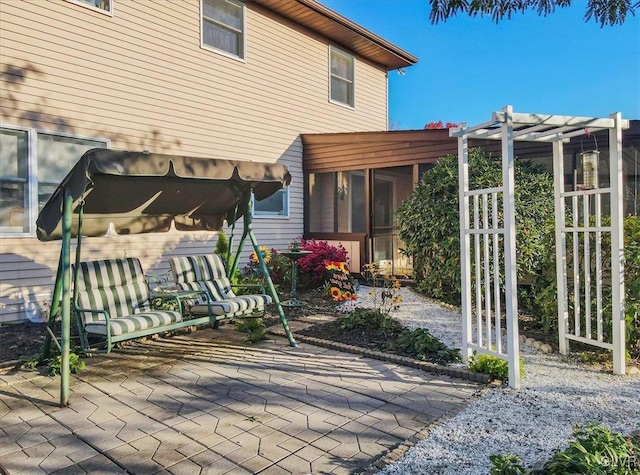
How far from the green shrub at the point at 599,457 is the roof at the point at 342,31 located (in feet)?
29.5

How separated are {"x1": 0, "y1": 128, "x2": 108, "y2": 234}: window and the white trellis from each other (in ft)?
17.6

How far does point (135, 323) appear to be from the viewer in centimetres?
410

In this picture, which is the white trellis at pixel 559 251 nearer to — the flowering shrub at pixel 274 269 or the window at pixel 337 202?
the flowering shrub at pixel 274 269

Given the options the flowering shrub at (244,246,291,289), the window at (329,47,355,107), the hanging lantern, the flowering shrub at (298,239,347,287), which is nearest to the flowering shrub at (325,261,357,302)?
the flowering shrub at (298,239,347,287)

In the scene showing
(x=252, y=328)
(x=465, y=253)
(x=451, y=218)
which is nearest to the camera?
(x=465, y=253)

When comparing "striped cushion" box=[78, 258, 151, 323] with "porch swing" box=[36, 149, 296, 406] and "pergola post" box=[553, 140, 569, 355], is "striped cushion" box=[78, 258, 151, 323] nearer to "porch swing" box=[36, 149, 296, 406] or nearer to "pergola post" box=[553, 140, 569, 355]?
"porch swing" box=[36, 149, 296, 406]

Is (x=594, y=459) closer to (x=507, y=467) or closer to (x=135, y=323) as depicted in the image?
(x=507, y=467)

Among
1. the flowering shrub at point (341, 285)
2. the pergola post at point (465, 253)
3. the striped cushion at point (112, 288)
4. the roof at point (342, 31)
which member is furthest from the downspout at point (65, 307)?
the roof at point (342, 31)

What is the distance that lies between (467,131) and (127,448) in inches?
141

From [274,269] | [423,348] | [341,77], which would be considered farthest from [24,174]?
[341,77]

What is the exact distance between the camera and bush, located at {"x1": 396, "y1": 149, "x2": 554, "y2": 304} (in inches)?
250

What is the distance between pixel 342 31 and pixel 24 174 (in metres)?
7.18

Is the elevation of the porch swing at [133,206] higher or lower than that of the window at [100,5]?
lower

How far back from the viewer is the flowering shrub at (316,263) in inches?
339
